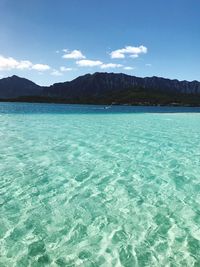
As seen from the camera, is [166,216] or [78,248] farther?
[166,216]

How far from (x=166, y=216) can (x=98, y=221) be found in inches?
98.6

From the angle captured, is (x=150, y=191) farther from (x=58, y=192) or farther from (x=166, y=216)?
(x=58, y=192)

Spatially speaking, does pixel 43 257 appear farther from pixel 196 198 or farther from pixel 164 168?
pixel 164 168

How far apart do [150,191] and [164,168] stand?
4.73m

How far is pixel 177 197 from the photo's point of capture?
39.8 feet

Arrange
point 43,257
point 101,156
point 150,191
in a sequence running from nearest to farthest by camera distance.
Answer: point 43,257, point 150,191, point 101,156

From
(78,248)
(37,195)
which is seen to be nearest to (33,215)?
(37,195)

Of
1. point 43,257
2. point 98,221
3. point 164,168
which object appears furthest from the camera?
point 164,168

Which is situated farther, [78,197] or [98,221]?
[78,197]

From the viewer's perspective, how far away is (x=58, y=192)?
12391mm

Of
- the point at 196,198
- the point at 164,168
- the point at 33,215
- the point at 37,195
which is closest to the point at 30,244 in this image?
the point at 33,215

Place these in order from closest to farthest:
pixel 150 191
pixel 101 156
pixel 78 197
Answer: pixel 78 197 < pixel 150 191 < pixel 101 156

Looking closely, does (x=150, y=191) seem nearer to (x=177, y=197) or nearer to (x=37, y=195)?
(x=177, y=197)

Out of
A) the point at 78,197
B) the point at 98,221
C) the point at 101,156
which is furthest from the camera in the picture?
the point at 101,156
